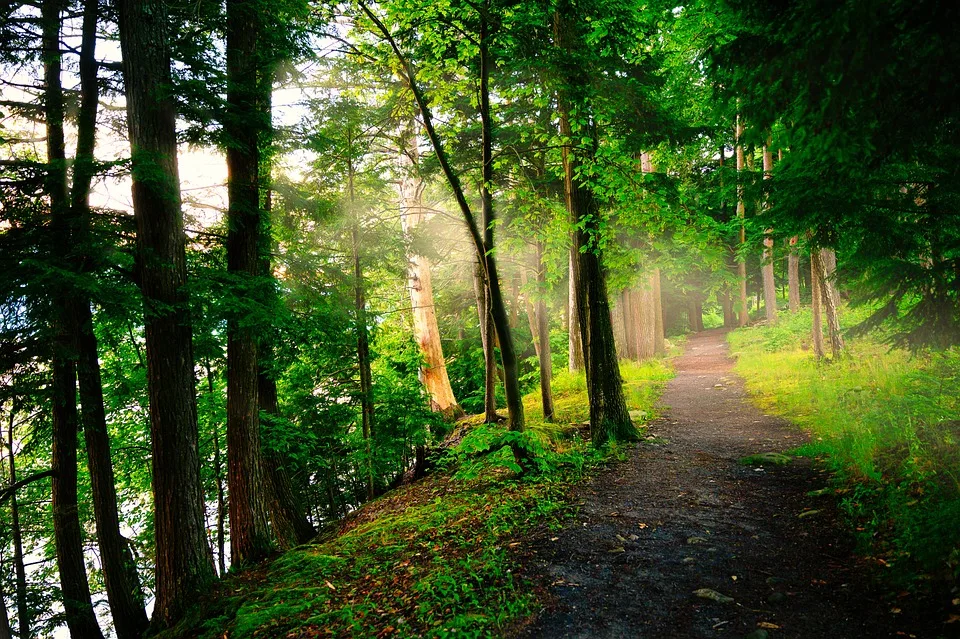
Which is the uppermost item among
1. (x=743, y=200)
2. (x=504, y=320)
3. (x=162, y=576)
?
(x=743, y=200)

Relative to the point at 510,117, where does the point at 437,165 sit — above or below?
below

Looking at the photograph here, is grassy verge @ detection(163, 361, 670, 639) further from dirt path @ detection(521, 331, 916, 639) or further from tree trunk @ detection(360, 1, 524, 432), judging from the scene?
tree trunk @ detection(360, 1, 524, 432)

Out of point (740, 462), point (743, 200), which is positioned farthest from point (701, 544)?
point (743, 200)

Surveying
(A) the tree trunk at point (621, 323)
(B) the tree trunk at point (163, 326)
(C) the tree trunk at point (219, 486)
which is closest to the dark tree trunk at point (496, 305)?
(B) the tree trunk at point (163, 326)

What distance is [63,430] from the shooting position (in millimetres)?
6242

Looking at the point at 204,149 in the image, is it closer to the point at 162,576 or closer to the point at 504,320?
the point at 504,320

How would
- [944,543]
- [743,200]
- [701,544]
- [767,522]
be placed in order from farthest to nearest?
[743,200]
[767,522]
[701,544]
[944,543]

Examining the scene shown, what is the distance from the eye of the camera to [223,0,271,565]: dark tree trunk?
19.9 feet

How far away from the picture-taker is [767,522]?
4238 millimetres

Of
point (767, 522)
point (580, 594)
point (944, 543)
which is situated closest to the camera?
point (944, 543)

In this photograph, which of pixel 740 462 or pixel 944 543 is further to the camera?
pixel 740 462

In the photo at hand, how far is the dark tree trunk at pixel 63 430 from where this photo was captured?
574 cm

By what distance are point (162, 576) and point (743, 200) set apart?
786cm

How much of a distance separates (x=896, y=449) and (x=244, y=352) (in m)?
8.05
